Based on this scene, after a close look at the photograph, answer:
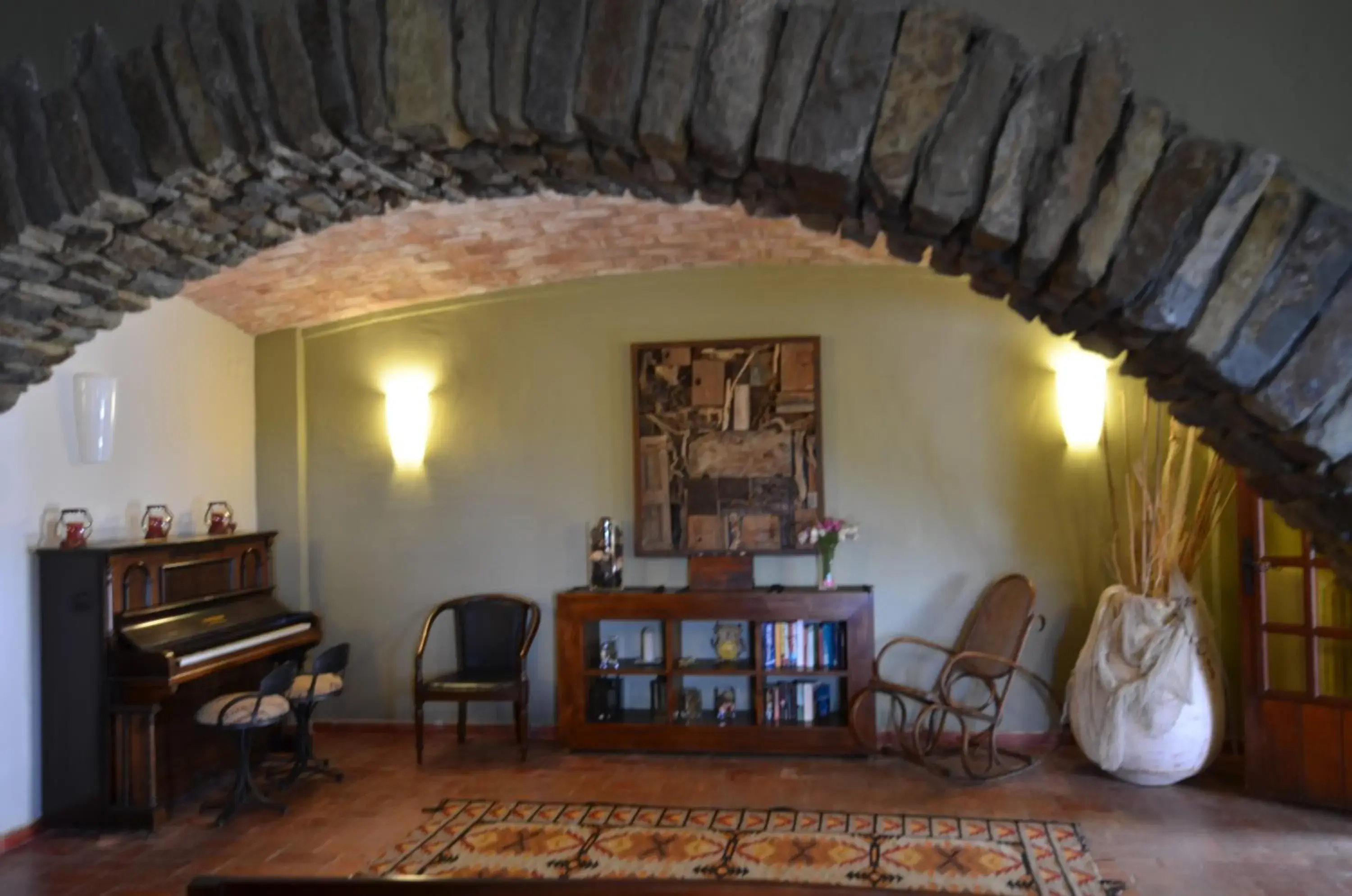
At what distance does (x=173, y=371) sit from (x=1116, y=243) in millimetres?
5251

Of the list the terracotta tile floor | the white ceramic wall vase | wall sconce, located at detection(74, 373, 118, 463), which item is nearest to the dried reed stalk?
the white ceramic wall vase

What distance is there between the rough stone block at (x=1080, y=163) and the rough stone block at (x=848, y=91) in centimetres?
27

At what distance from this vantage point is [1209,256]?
1525mm

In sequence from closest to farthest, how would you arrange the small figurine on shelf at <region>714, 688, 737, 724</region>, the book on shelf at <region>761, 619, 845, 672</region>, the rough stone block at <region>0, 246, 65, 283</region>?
the rough stone block at <region>0, 246, 65, 283</region>, the book on shelf at <region>761, 619, 845, 672</region>, the small figurine on shelf at <region>714, 688, 737, 724</region>

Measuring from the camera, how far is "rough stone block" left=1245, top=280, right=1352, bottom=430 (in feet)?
4.94

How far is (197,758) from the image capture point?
495cm

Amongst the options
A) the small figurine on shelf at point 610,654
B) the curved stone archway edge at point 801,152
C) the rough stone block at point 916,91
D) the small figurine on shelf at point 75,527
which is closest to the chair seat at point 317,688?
the small figurine on shelf at point 75,527

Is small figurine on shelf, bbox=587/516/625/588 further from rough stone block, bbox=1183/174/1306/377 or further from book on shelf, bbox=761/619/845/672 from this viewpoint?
rough stone block, bbox=1183/174/1306/377

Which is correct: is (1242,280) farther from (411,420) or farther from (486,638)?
(411,420)

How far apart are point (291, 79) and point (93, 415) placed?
3495mm

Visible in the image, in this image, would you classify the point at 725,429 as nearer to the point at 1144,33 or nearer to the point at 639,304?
the point at 639,304

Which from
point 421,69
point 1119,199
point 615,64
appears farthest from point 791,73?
point 421,69

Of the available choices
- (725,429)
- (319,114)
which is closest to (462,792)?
(725,429)

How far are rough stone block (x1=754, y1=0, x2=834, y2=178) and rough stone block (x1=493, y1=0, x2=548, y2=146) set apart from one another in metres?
0.44
